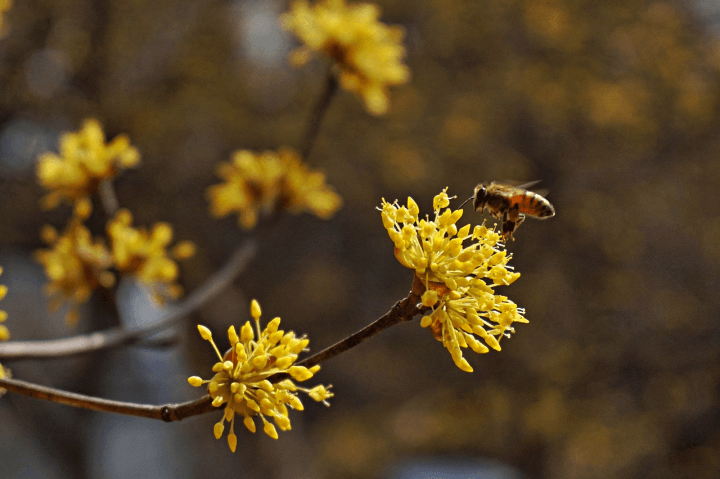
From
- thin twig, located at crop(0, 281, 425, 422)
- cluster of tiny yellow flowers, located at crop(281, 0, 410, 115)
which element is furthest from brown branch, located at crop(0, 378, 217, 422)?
cluster of tiny yellow flowers, located at crop(281, 0, 410, 115)

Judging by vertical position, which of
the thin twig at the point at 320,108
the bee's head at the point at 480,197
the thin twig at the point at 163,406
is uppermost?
the thin twig at the point at 320,108

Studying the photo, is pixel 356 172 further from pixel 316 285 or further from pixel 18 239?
pixel 18 239

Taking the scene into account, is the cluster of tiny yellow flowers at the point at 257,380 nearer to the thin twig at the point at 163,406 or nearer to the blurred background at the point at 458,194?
the thin twig at the point at 163,406

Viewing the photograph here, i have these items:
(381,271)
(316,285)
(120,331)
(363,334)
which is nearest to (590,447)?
(381,271)

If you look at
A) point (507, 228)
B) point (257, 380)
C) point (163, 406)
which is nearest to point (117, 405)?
point (163, 406)

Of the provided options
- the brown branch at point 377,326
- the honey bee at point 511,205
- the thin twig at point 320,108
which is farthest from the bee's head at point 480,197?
the thin twig at point 320,108

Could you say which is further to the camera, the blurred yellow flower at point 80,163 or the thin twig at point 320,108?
the thin twig at point 320,108
